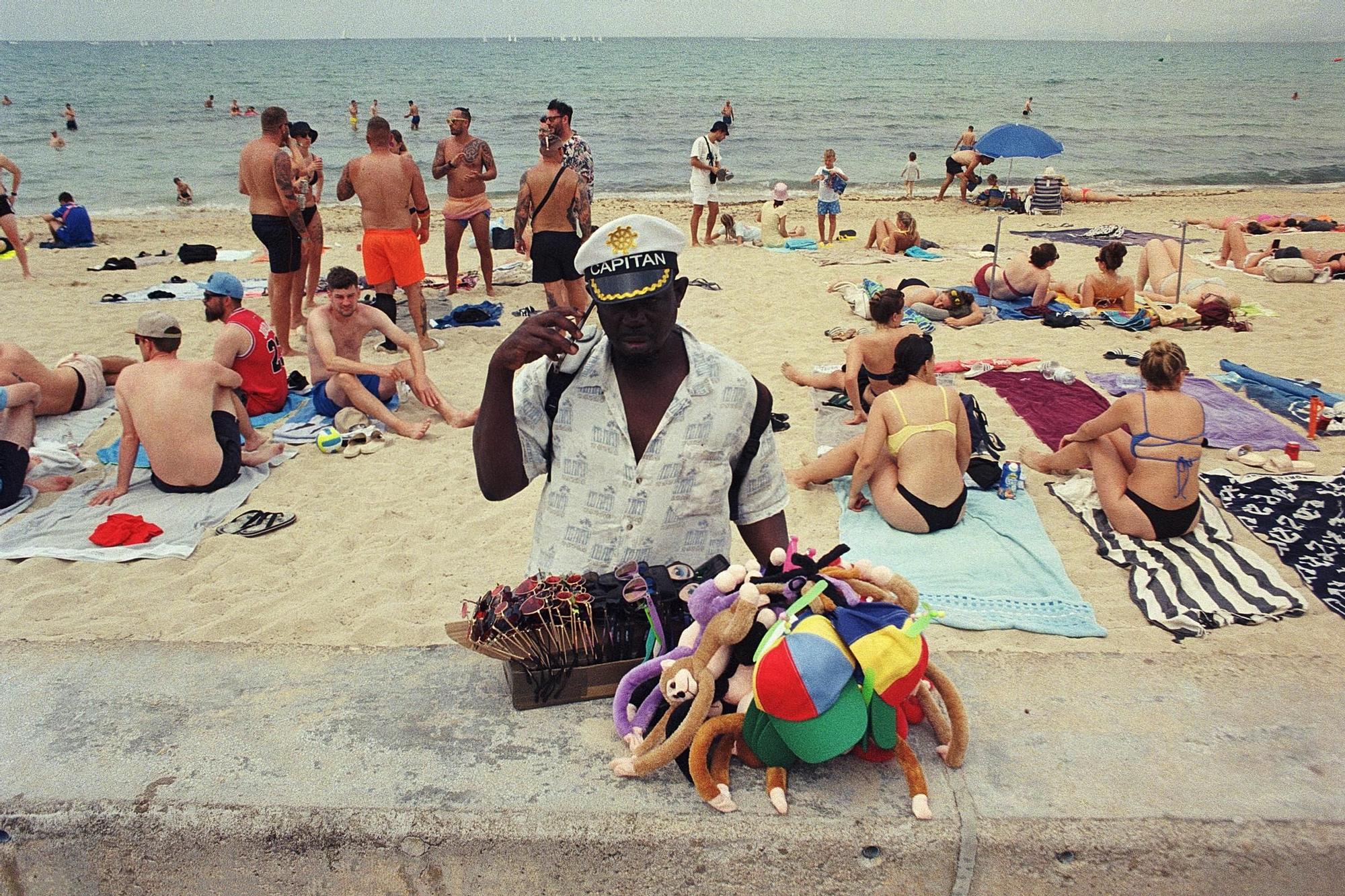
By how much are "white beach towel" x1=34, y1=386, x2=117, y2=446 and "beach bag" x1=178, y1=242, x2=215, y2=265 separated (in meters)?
6.05

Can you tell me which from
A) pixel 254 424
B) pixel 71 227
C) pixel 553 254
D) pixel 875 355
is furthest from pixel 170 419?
pixel 71 227

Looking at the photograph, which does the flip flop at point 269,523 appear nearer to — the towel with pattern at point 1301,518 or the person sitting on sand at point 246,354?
the person sitting on sand at point 246,354

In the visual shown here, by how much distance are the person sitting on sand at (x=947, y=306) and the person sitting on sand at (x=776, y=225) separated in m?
4.26

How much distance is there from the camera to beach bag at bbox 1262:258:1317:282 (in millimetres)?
10688

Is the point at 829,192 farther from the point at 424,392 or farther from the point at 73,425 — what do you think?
the point at 73,425

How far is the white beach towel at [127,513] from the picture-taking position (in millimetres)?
5023

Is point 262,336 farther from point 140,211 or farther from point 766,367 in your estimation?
point 140,211

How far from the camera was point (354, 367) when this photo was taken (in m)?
6.71

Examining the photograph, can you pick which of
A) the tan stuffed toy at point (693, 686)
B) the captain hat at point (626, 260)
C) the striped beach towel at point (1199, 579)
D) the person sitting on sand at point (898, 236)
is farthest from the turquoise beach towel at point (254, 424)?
the person sitting on sand at point (898, 236)

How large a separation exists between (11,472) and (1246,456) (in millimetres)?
7655

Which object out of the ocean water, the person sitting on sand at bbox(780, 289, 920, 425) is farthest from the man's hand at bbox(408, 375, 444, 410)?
the ocean water

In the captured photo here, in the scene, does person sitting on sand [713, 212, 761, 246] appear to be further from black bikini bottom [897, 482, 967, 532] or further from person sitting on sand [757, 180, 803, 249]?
black bikini bottom [897, 482, 967, 532]

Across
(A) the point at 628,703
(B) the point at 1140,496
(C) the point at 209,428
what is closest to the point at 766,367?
(B) the point at 1140,496

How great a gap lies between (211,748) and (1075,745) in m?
2.09
